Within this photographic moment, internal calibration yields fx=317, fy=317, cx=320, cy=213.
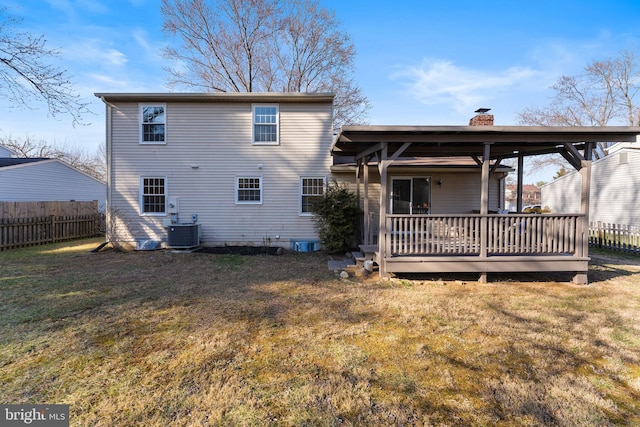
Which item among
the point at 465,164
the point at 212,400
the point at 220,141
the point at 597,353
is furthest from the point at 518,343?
the point at 220,141

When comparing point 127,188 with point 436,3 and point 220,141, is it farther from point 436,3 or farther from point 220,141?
point 436,3

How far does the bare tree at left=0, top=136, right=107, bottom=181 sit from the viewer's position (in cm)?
2925

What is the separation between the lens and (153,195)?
1044 cm

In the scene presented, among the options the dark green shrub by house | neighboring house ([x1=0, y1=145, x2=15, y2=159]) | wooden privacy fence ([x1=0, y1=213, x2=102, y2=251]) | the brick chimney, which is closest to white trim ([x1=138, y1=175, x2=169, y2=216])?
wooden privacy fence ([x1=0, y1=213, x2=102, y2=251])

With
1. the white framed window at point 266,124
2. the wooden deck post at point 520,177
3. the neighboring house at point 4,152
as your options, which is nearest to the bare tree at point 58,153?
the neighboring house at point 4,152

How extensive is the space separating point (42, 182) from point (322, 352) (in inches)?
736

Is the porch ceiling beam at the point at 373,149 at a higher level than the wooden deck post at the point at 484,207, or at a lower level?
higher


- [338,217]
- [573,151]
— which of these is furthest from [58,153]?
[573,151]

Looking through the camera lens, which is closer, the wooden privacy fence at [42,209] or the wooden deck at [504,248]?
the wooden deck at [504,248]

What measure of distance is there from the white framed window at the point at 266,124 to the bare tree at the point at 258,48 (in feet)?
33.6

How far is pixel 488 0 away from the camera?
9.81 m

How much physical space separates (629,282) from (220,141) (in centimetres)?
1093

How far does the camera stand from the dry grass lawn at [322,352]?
2455mm
